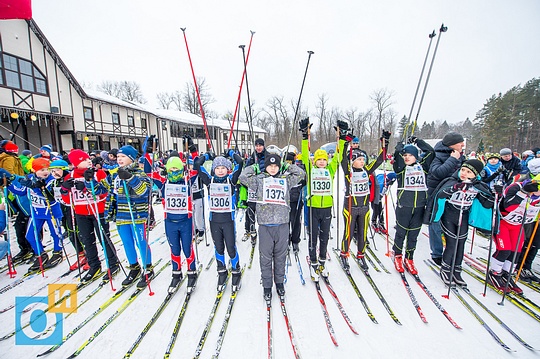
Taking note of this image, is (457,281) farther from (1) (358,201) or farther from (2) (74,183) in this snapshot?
(2) (74,183)

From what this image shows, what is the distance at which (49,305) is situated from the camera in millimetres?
3363

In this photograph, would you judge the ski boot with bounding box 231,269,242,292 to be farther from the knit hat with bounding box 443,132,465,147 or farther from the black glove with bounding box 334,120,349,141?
the knit hat with bounding box 443,132,465,147

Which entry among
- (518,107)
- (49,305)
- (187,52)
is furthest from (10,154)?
(518,107)

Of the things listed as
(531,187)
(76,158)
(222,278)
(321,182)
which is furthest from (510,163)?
(76,158)

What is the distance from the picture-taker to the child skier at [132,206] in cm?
355

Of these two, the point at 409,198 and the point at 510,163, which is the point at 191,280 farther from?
the point at 510,163

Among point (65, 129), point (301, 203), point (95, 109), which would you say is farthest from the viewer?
point (95, 109)

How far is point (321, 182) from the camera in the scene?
379 centimetres

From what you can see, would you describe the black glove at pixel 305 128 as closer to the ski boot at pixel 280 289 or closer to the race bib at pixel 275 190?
the race bib at pixel 275 190

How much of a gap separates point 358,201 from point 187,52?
410cm

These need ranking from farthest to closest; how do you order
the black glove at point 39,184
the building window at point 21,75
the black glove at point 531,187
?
the building window at point 21,75
the black glove at point 39,184
the black glove at point 531,187

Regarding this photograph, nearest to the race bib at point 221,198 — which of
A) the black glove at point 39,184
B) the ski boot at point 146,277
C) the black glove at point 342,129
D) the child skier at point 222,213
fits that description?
the child skier at point 222,213

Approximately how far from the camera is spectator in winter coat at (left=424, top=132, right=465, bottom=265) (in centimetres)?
371

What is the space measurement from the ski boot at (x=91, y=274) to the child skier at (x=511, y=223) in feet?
21.0
